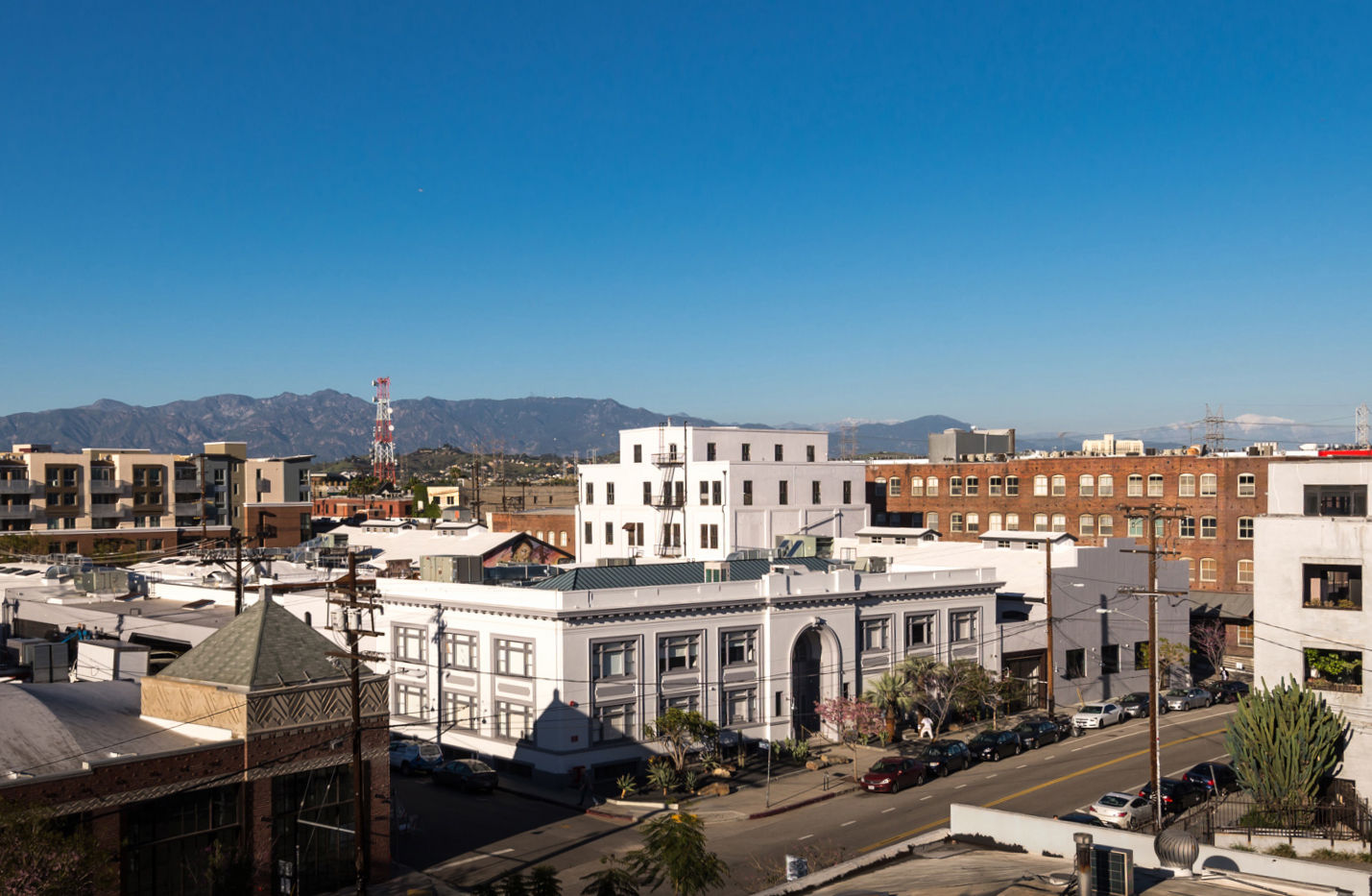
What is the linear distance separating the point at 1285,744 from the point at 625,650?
25.4 meters

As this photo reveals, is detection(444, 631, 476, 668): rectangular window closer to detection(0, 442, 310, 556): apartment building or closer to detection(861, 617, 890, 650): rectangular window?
detection(861, 617, 890, 650): rectangular window

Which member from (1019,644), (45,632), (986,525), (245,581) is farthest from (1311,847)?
(986,525)

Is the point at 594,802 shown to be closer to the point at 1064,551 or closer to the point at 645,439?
the point at 1064,551

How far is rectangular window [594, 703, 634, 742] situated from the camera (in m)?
49.0

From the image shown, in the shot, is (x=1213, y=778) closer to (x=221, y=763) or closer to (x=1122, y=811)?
(x=1122, y=811)

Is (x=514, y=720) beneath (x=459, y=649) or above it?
beneath

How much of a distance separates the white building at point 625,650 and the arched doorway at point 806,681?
7 centimetres

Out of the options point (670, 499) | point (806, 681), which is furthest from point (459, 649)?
point (670, 499)

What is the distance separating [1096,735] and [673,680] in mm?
23517

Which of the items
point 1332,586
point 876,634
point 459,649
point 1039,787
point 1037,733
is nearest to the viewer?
point 1332,586

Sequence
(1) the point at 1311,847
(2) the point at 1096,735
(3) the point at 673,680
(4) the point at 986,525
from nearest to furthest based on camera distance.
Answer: (1) the point at 1311,847
(3) the point at 673,680
(2) the point at 1096,735
(4) the point at 986,525

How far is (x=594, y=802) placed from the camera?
4503cm

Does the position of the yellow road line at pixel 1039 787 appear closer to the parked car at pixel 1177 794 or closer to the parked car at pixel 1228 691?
the parked car at pixel 1177 794

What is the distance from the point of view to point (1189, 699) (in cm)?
6738
